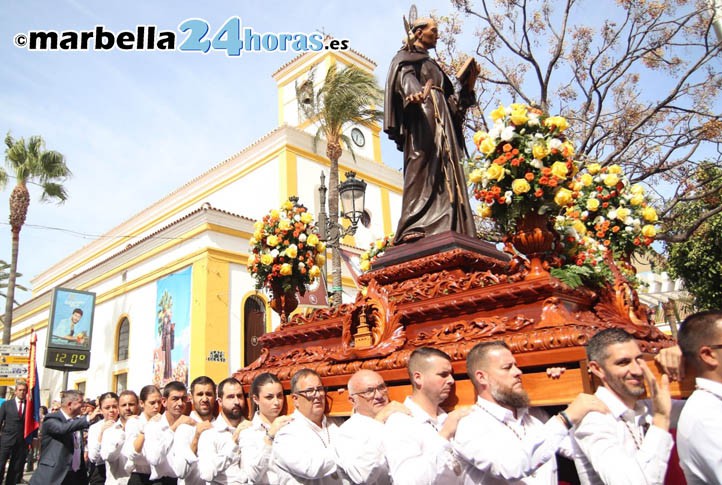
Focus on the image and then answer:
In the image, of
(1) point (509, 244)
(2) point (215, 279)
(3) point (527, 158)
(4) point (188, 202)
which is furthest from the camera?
(4) point (188, 202)

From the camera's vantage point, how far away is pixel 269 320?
19484mm

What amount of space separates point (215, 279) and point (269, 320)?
257 cm

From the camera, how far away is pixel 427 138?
17.7 feet

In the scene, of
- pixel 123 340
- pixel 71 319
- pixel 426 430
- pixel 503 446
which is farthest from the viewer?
pixel 123 340

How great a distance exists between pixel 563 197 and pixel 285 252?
11.9 feet

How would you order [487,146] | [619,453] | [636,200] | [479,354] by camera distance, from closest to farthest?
[619,453], [479,354], [487,146], [636,200]

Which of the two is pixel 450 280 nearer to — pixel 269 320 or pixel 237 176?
pixel 269 320

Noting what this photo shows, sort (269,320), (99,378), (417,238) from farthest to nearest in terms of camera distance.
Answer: (99,378)
(269,320)
(417,238)

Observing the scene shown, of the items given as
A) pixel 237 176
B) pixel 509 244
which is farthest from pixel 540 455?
pixel 237 176

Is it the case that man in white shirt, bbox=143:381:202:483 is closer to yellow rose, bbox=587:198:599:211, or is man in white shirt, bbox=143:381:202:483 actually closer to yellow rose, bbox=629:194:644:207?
yellow rose, bbox=587:198:599:211

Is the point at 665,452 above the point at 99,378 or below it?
below

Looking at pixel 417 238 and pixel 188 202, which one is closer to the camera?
pixel 417 238

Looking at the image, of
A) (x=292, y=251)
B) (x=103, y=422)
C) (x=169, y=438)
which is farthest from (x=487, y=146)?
(x=103, y=422)

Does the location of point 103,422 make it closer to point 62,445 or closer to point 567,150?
point 62,445
